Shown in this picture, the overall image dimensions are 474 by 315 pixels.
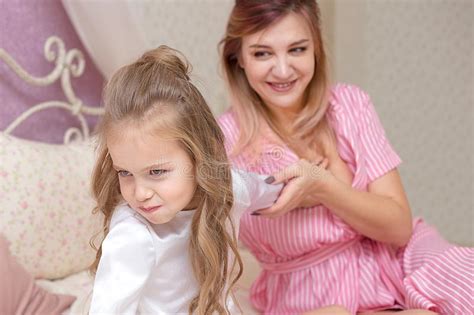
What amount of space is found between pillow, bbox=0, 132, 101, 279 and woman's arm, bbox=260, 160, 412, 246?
67 centimetres

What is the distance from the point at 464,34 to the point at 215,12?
1195 mm

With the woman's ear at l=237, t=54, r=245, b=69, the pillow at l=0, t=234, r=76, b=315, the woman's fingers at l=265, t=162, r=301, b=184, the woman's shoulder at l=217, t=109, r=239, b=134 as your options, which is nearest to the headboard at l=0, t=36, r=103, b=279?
the pillow at l=0, t=234, r=76, b=315

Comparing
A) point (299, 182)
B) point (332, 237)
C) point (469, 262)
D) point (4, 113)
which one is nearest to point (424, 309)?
point (469, 262)

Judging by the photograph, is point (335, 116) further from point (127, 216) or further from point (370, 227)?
point (127, 216)

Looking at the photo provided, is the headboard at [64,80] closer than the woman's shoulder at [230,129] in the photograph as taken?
No

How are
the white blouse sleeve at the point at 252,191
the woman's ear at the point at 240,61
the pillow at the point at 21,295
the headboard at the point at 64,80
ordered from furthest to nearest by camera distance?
the headboard at the point at 64,80 < the woman's ear at the point at 240,61 < the pillow at the point at 21,295 < the white blouse sleeve at the point at 252,191

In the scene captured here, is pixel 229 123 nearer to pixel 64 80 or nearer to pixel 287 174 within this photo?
pixel 287 174

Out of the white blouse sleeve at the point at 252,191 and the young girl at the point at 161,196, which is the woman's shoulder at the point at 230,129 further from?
the young girl at the point at 161,196

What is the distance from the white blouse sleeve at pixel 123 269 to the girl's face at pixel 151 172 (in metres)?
0.05

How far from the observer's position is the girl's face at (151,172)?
1.21 m

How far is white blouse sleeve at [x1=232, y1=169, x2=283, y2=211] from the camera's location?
1.46m

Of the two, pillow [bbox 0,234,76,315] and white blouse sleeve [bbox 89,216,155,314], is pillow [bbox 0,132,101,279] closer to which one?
pillow [bbox 0,234,76,315]

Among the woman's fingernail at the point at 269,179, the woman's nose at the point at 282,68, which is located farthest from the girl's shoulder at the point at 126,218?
the woman's nose at the point at 282,68

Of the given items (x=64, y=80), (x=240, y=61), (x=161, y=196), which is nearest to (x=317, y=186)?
(x=240, y=61)
